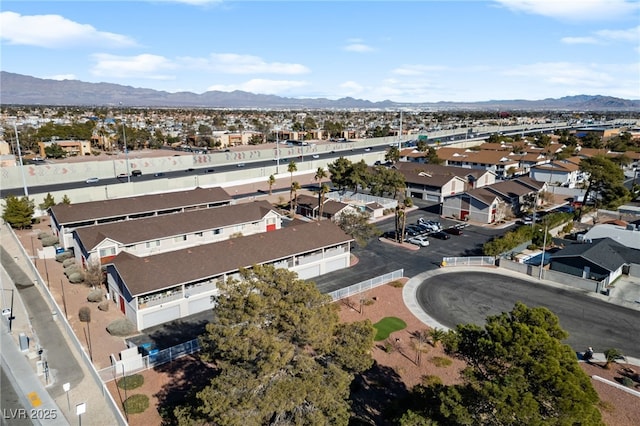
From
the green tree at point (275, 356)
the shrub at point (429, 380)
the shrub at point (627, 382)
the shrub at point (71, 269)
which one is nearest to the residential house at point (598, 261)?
the shrub at point (627, 382)

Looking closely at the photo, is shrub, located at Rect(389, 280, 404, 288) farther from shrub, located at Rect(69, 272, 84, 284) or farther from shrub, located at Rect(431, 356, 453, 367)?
shrub, located at Rect(69, 272, 84, 284)

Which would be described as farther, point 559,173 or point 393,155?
point 393,155

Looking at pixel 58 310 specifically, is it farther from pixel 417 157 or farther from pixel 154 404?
pixel 417 157

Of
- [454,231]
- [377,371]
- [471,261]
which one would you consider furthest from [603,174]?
[377,371]

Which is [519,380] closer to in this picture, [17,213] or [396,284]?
[396,284]

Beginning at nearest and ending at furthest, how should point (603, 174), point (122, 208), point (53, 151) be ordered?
1. point (122, 208)
2. point (603, 174)
3. point (53, 151)
